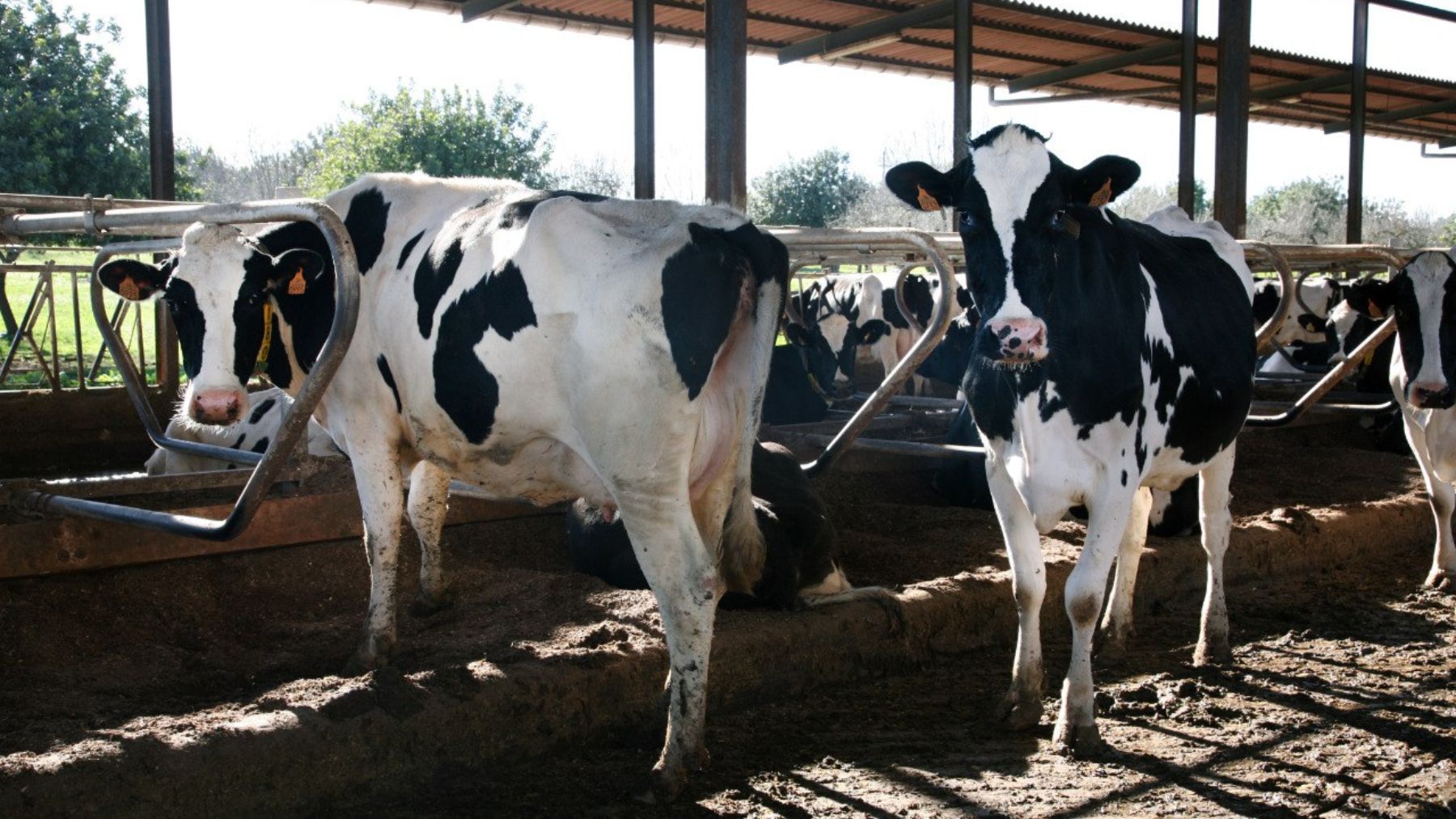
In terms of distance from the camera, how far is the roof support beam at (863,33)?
Result: 13.8m

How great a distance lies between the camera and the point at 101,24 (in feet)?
68.8

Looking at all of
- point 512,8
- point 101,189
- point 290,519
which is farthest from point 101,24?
point 290,519

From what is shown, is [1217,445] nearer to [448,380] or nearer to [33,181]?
[448,380]

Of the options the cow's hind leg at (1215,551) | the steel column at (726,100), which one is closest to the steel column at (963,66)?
the steel column at (726,100)

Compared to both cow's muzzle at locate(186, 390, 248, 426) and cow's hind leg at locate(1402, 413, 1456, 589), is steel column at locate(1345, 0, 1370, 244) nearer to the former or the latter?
cow's hind leg at locate(1402, 413, 1456, 589)

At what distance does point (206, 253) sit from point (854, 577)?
133 inches

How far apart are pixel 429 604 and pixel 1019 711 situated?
2.49 meters

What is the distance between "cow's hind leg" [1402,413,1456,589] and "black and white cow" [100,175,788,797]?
481cm

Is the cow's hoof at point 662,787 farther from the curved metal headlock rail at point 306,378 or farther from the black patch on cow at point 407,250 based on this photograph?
the black patch on cow at point 407,250

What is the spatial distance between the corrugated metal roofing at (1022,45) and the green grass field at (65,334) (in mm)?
5985

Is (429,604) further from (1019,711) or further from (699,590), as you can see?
(1019,711)

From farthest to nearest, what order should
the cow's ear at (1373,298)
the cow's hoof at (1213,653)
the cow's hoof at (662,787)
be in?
1. the cow's ear at (1373,298)
2. the cow's hoof at (1213,653)
3. the cow's hoof at (662,787)

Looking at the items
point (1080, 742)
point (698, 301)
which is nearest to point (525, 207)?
point (698, 301)

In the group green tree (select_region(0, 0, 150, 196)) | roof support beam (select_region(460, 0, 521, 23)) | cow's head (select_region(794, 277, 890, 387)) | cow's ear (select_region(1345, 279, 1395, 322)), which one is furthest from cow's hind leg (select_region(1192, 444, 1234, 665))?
green tree (select_region(0, 0, 150, 196))
